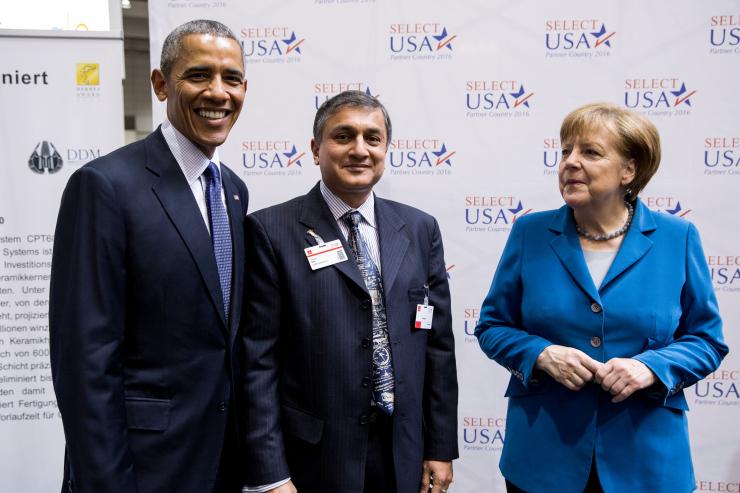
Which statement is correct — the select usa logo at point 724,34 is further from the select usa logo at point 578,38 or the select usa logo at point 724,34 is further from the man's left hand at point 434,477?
the man's left hand at point 434,477

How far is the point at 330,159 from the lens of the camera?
1699 millimetres

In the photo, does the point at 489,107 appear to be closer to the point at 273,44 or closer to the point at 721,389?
the point at 273,44

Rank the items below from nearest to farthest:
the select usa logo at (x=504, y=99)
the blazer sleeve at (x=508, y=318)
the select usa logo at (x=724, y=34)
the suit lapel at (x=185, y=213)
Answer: the suit lapel at (x=185, y=213)
the blazer sleeve at (x=508, y=318)
the select usa logo at (x=724, y=34)
the select usa logo at (x=504, y=99)

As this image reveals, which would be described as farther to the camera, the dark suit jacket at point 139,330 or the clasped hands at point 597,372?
the clasped hands at point 597,372

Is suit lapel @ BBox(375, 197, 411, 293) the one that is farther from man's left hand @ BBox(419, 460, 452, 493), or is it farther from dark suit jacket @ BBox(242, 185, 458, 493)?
man's left hand @ BBox(419, 460, 452, 493)

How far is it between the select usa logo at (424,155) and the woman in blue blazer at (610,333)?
46.2 inches

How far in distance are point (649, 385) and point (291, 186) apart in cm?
197

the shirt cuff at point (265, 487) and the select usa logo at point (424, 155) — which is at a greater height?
the select usa logo at point (424, 155)

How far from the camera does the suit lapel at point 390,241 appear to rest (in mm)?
1680

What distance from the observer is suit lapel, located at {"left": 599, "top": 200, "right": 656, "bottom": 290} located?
1.57 metres

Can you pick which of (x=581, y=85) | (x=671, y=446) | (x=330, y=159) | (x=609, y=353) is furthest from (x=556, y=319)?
(x=581, y=85)

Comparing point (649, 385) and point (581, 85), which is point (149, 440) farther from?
point (581, 85)

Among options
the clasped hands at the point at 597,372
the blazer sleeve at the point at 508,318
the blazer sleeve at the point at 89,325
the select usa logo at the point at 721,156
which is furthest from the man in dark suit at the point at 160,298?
the select usa logo at the point at 721,156

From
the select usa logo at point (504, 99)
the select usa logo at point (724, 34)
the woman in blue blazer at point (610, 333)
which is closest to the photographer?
the woman in blue blazer at point (610, 333)
